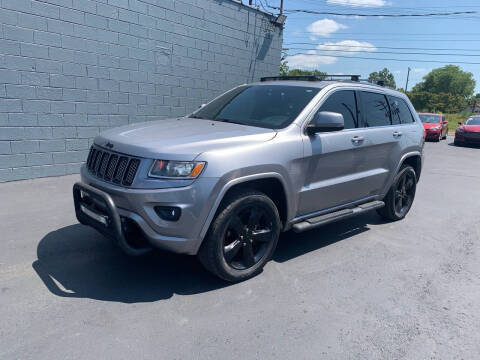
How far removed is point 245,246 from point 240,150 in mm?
896

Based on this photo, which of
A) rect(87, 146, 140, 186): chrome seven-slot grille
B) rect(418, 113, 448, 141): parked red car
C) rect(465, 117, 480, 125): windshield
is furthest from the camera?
rect(418, 113, 448, 141): parked red car

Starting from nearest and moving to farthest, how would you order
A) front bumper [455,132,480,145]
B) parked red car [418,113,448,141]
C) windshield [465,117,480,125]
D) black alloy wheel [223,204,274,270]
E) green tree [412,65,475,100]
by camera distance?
black alloy wheel [223,204,274,270], front bumper [455,132,480,145], windshield [465,117,480,125], parked red car [418,113,448,141], green tree [412,65,475,100]

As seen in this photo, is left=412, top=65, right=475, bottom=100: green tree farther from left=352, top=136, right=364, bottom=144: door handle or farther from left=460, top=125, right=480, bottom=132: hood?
left=352, top=136, right=364, bottom=144: door handle

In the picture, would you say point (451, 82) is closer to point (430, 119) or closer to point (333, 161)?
point (430, 119)

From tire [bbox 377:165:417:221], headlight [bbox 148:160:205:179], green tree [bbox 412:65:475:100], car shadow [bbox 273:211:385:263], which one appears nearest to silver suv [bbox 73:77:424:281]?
headlight [bbox 148:160:205:179]

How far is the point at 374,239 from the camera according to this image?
4.89 metres

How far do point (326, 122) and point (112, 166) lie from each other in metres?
2.01

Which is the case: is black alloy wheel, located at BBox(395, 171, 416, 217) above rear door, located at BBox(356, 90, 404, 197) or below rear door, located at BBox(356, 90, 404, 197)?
below

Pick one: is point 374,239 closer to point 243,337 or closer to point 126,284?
point 243,337

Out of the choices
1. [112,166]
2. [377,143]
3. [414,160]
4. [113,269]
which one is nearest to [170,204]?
[112,166]

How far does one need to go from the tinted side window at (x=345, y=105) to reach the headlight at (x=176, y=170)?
70.2 inches

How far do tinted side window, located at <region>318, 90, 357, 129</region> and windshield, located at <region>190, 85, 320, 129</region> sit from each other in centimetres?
20

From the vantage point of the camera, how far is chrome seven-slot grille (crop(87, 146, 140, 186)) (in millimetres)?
3135

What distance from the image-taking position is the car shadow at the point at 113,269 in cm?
333
